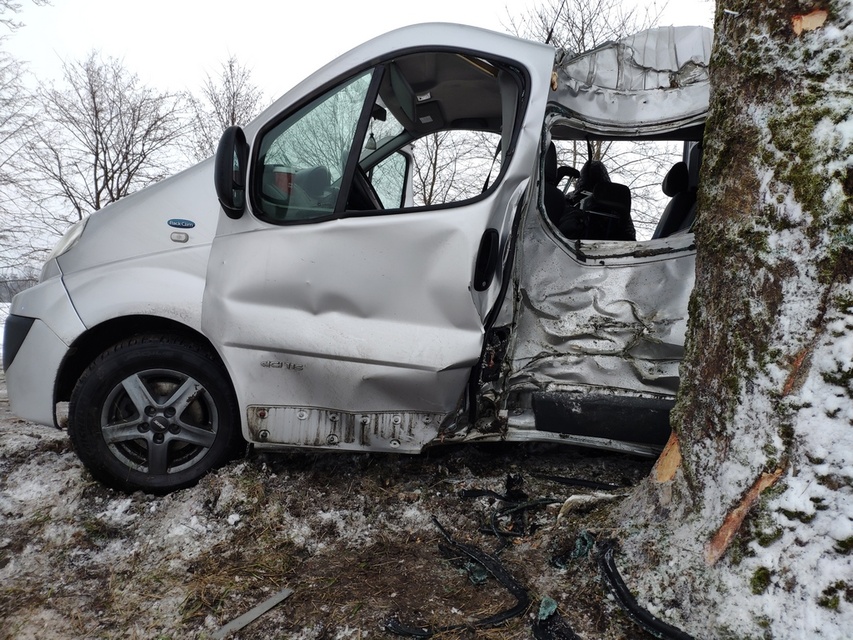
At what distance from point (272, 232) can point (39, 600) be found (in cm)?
178

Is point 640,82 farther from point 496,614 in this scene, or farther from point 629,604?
point 496,614

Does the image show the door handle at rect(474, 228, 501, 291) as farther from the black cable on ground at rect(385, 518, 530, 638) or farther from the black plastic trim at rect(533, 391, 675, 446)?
the black cable on ground at rect(385, 518, 530, 638)

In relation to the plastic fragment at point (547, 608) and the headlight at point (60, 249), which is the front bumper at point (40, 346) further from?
the plastic fragment at point (547, 608)

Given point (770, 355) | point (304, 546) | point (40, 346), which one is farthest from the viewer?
point (40, 346)

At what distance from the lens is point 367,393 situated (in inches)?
109

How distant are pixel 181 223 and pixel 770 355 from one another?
2643 mm

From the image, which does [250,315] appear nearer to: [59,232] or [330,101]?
[330,101]

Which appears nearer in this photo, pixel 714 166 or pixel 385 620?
pixel 714 166

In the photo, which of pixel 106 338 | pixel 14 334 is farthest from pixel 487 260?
pixel 14 334

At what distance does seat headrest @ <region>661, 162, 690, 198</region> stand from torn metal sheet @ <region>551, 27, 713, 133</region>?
694mm

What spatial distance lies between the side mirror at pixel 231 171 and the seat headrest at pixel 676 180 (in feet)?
8.53

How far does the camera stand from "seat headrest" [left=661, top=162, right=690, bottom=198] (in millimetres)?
3528

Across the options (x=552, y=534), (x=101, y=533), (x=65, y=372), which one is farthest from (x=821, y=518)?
(x=65, y=372)

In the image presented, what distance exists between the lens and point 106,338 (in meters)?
3.00
